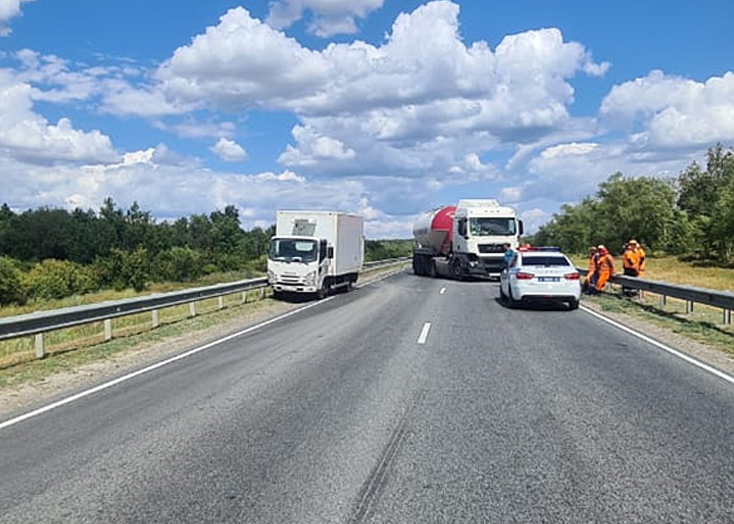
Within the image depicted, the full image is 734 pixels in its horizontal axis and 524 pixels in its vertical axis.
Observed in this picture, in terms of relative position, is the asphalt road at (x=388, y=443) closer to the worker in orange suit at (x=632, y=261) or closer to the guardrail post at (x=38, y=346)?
the guardrail post at (x=38, y=346)

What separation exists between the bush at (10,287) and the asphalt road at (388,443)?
195ft

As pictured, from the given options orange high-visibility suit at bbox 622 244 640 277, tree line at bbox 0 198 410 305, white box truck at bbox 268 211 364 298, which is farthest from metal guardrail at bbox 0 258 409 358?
tree line at bbox 0 198 410 305

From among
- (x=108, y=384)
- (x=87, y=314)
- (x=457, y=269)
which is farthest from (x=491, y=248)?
(x=108, y=384)

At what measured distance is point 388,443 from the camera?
679 cm

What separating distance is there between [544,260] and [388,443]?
15.7m

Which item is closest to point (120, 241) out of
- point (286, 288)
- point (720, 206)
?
point (720, 206)

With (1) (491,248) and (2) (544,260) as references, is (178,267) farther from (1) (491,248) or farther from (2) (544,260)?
(2) (544,260)

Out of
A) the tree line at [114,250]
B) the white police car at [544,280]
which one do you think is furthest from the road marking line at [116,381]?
the tree line at [114,250]

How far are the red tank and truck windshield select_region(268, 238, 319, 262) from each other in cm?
1422

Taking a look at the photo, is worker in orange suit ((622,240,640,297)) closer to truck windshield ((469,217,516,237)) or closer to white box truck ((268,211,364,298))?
white box truck ((268,211,364,298))

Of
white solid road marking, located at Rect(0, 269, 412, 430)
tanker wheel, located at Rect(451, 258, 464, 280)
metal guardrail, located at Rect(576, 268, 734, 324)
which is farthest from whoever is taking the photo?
tanker wheel, located at Rect(451, 258, 464, 280)

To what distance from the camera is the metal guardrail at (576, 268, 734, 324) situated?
1696 cm

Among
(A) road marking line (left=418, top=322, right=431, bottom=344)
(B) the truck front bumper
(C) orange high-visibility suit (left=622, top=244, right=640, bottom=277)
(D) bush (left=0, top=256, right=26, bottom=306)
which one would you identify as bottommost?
(D) bush (left=0, top=256, right=26, bottom=306)

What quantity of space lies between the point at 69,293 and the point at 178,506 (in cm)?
7308
